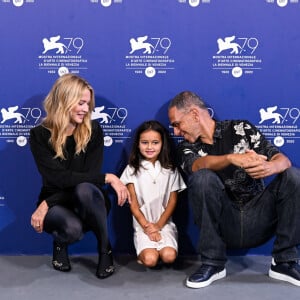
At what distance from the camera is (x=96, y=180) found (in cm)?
234

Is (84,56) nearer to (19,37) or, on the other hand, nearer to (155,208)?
(19,37)

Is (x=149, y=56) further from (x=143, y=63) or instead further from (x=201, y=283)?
(x=201, y=283)

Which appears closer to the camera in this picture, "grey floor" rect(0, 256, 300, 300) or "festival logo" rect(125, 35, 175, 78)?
"grey floor" rect(0, 256, 300, 300)

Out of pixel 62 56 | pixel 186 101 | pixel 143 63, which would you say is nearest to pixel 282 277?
pixel 186 101

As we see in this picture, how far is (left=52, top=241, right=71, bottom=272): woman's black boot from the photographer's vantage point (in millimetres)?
2381

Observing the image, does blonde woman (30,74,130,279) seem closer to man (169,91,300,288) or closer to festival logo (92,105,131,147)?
festival logo (92,105,131,147)

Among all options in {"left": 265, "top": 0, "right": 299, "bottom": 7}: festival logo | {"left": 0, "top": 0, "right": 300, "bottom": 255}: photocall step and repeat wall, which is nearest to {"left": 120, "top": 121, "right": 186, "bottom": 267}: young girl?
{"left": 0, "top": 0, "right": 300, "bottom": 255}: photocall step and repeat wall

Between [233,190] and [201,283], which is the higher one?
[233,190]

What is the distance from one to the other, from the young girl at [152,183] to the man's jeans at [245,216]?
0.27m

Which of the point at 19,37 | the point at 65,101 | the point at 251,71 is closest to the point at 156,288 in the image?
the point at 65,101

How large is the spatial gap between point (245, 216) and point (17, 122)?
4.11 ft

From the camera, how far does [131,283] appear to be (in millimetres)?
2238

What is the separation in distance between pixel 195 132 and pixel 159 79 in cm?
35

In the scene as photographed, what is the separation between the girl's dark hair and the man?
0.09 metres
